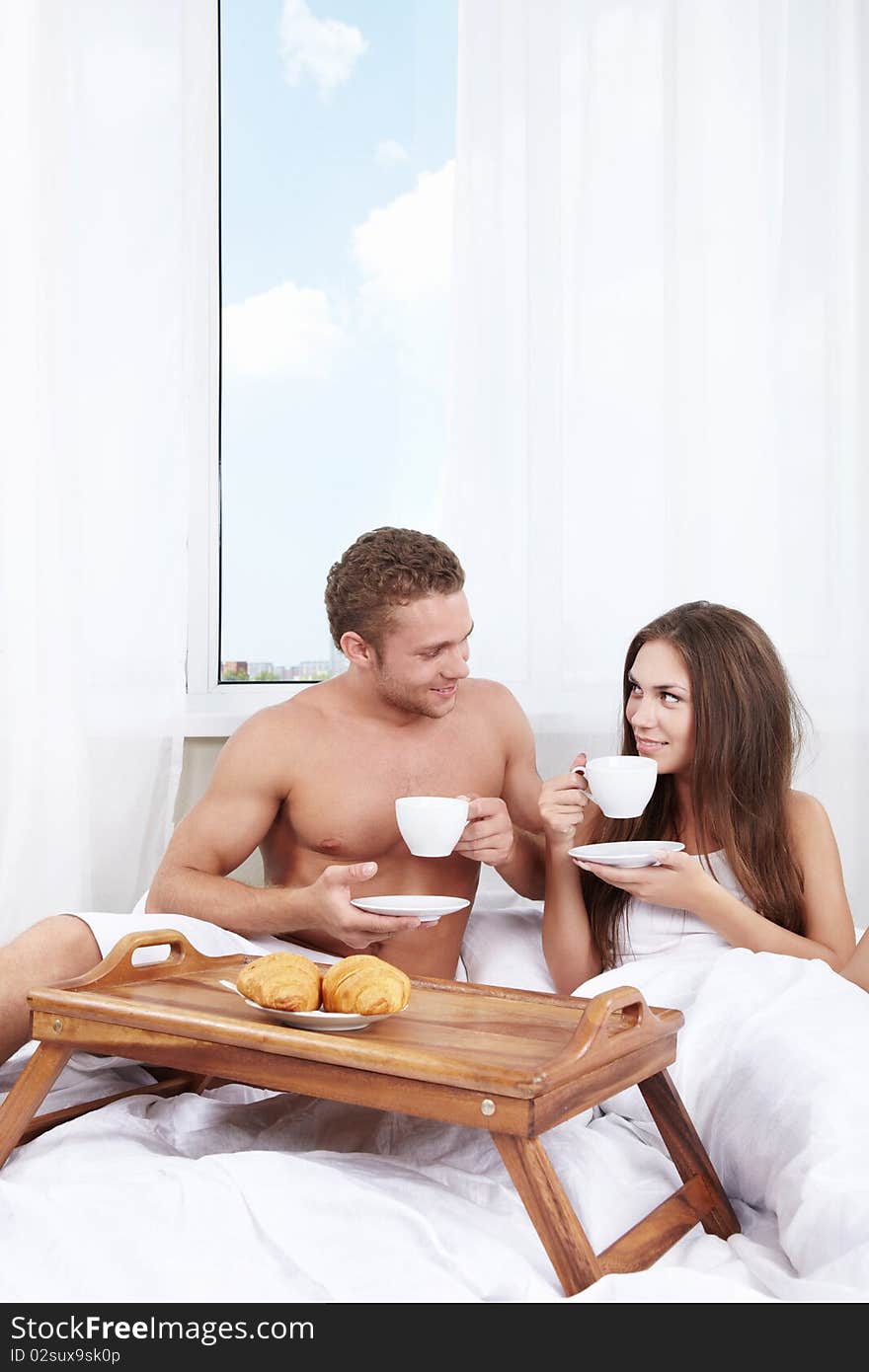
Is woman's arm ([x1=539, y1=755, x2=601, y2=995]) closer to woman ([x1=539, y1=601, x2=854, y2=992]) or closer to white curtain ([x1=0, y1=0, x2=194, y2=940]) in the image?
woman ([x1=539, y1=601, x2=854, y2=992])

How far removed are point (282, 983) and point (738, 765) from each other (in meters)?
0.94

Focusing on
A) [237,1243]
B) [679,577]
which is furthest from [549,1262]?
[679,577]

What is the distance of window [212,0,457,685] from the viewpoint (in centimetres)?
303

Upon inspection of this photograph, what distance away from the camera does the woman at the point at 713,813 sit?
1998 millimetres

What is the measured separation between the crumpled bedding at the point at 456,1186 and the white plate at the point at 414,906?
1.00 ft

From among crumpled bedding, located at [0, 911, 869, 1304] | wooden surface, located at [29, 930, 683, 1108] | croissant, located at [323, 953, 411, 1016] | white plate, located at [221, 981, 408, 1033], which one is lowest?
crumpled bedding, located at [0, 911, 869, 1304]

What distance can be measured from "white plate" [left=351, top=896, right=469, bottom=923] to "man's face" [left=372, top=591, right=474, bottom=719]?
0.57 m

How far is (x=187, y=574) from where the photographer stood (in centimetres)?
305

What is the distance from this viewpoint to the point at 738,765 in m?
2.03

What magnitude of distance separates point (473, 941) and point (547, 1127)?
0.97 m

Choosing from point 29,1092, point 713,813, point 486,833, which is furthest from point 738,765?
point 29,1092

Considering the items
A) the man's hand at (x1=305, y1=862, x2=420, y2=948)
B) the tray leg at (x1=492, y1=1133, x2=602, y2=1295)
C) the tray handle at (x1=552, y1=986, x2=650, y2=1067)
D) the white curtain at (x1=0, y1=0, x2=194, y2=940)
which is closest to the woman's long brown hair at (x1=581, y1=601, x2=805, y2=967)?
the man's hand at (x1=305, y1=862, x2=420, y2=948)
